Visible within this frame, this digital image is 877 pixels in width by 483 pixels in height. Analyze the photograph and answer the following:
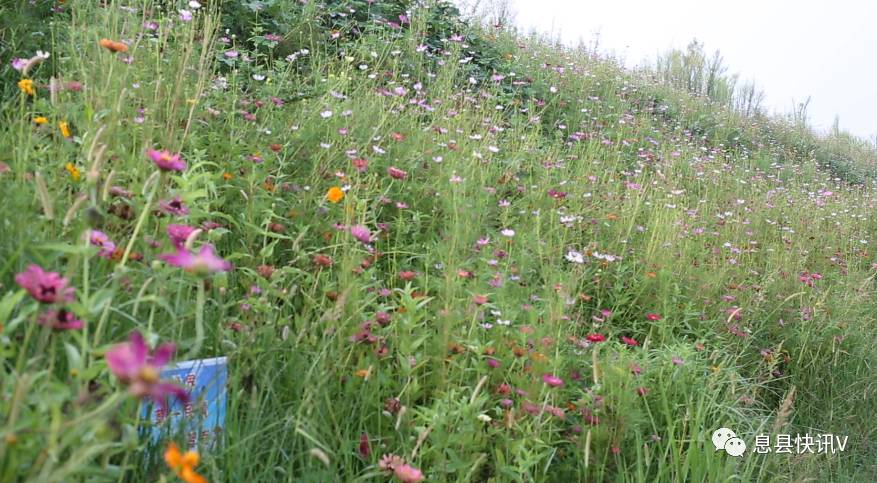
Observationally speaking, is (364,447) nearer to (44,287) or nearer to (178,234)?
(178,234)

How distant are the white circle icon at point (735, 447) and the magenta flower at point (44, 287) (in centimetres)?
204

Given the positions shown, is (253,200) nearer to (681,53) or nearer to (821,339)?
(821,339)

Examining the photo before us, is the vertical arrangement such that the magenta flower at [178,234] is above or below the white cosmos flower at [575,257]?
above

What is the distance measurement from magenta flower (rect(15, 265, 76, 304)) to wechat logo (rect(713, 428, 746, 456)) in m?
1.99

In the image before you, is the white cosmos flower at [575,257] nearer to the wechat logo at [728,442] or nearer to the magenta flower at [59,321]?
the wechat logo at [728,442]

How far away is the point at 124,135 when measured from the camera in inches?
89.3

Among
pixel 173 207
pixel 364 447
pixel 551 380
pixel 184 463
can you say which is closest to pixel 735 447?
pixel 551 380

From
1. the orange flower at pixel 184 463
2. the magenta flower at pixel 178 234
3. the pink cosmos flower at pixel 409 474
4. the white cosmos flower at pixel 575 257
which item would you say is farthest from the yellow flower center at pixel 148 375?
the white cosmos flower at pixel 575 257

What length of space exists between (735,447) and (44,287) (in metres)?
2.10

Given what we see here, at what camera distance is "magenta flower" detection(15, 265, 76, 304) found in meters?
0.91

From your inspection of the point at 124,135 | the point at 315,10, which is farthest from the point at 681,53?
the point at 124,135

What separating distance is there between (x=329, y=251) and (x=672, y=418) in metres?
1.31

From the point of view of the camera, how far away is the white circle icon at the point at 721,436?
7.40 ft

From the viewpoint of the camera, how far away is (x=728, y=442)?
2.29 m
